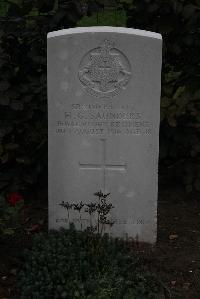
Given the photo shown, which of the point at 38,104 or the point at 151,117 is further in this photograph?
the point at 38,104

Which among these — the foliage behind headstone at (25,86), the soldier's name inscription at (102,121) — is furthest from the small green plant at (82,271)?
the foliage behind headstone at (25,86)

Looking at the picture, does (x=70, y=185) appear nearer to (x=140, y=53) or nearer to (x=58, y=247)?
(x=58, y=247)

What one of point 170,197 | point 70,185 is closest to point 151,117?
point 70,185

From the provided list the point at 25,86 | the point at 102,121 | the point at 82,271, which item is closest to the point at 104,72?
the point at 102,121

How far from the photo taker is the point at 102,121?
4.03 meters

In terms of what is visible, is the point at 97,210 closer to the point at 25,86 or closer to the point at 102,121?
the point at 102,121

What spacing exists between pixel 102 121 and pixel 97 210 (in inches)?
22.6

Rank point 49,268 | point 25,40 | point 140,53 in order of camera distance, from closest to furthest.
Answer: point 49,268 → point 140,53 → point 25,40

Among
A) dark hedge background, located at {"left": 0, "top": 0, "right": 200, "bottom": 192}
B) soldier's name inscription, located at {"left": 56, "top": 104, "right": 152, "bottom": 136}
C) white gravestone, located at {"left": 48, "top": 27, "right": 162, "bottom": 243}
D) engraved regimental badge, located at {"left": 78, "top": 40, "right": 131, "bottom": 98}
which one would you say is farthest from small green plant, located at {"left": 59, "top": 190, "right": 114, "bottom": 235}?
dark hedge background, located at {"left": 0, "top": 0, "right": 200, "bottom": 192}

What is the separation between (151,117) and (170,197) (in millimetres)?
1349

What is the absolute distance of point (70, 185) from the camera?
164 inches

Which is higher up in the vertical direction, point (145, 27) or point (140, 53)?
point (145, 27)

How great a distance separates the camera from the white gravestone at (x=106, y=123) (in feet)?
12.9

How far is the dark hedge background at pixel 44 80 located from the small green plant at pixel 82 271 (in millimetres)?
1124
